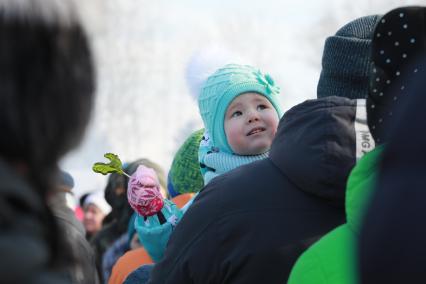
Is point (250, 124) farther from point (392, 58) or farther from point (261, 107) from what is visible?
point (392, 58)

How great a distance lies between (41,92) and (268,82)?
212cm

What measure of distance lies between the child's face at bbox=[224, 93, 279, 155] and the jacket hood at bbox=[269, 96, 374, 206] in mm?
975

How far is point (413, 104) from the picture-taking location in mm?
1200

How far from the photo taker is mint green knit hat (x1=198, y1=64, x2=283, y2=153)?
10.4 feet

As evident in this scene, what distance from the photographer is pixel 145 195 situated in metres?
2.96

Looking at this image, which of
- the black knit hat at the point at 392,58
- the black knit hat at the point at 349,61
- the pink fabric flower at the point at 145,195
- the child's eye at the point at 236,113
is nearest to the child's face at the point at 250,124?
the child's eye at the point at 236,113

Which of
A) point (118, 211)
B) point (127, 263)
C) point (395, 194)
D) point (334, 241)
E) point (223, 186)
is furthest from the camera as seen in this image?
point (118, 211)

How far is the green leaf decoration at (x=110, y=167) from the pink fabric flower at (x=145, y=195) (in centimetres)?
7

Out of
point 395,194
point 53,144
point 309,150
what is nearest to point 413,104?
point 395,194

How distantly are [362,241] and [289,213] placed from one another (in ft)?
2.61

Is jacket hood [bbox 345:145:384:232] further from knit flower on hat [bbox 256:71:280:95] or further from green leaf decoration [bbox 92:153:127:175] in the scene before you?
knit flower on hat [bbox 256:71:280:95]

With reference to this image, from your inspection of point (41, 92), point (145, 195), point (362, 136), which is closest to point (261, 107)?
point (145, 195)

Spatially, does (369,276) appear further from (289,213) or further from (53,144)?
(289,213)

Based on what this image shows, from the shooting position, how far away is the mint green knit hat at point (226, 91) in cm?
316
